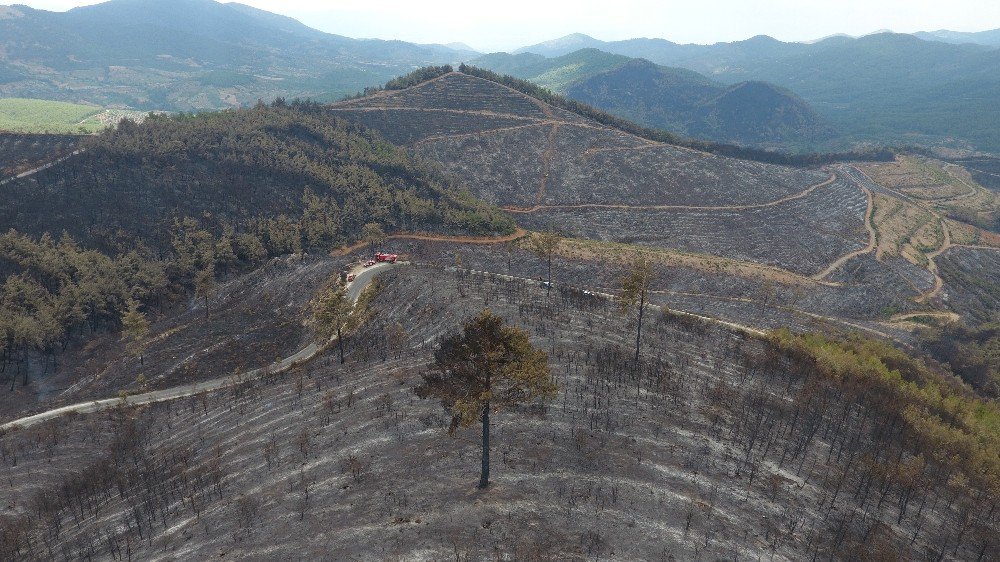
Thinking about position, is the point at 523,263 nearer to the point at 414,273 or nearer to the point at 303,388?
the point at 414,273

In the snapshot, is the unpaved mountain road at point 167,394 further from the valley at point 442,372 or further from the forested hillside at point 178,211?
the forested hillside at point 178,211

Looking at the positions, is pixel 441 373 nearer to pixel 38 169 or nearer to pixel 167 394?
pixel 167 394

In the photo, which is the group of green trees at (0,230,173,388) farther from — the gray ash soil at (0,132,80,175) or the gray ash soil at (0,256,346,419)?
the gray ash soil at (0,132,80,175)

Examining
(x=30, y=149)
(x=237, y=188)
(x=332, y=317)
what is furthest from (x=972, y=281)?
(x=30, y=149)

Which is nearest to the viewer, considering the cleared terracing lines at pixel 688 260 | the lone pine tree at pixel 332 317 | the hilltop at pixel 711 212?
the lone pine tree at pixel 332 317

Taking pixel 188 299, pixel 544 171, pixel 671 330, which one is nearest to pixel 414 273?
pixel 671 330

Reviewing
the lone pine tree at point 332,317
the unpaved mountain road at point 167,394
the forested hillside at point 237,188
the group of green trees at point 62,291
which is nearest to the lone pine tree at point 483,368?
the lone pine tree at point 332,317
